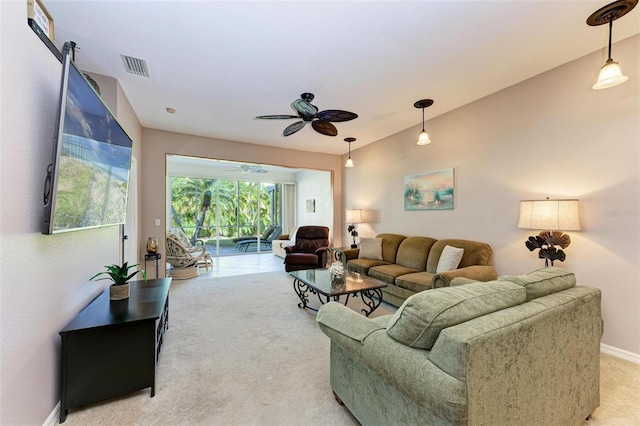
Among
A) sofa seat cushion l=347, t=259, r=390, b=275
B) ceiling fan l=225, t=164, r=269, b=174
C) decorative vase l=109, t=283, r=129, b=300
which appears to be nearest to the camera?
decorative vase l=109, t=283, r=129, b=300

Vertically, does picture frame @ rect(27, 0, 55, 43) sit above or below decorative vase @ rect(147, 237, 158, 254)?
above

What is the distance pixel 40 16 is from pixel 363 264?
4.02m

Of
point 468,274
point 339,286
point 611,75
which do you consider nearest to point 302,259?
point 339,286

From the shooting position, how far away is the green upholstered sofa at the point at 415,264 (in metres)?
3.01

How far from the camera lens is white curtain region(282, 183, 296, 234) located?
8945 mm

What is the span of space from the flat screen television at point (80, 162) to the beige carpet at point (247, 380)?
1285 mm

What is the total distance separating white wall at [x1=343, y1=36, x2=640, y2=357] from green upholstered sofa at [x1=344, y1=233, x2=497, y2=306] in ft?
0.74

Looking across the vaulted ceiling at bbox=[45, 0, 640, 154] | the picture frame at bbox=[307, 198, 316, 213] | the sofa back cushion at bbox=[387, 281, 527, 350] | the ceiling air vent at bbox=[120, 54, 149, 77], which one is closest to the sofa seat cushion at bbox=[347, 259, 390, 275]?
the vaulted ceiling at bbox=[45, 0, 640, 154]

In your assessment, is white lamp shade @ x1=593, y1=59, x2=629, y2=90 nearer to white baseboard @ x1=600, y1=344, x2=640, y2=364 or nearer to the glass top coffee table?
white baseboard @ x1=600, y1=344, x2=640, y2=364

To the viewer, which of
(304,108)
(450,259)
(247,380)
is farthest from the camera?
(450,259)

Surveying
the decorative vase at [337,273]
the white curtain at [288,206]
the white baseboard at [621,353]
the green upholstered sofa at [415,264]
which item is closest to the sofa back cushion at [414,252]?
the green upholstered sofa at [415,264]

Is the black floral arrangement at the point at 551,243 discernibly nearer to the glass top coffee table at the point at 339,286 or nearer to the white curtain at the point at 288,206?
the glass top coffee table at the point at 339,286

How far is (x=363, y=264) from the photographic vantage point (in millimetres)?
4180

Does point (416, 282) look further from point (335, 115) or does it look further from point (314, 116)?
point (314, 116)
